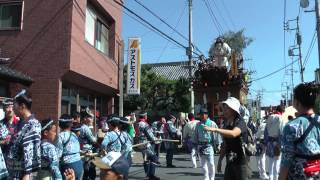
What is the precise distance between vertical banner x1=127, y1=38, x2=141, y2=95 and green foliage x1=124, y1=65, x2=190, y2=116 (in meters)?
8.89

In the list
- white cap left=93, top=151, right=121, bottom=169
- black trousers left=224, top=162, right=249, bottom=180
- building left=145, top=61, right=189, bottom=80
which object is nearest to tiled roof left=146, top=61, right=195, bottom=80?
building left=145, top=61, right=189, bottom=80

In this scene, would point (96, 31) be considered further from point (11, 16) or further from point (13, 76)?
point (13, 76)

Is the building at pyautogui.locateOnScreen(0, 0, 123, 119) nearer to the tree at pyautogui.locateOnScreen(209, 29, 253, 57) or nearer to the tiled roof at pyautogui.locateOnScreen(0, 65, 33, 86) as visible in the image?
the tiled roof at pyautogui.locateOnScreen(0, 65, 33, 86)

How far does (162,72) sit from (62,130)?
33.1 m

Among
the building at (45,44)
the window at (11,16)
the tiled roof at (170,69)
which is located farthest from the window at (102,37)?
the tiled roof at (170,69)

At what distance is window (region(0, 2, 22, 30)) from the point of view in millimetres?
15656

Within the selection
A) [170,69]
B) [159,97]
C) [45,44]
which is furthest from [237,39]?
[45,44]

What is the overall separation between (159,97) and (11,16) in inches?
563

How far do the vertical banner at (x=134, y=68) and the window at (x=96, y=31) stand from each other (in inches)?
60.5

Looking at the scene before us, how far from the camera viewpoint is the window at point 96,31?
706 inches

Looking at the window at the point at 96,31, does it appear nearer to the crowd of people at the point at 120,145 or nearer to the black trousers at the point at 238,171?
the crowd of people at the point at 120,145

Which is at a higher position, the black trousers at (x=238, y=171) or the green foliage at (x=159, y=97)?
the green foliage at (x=159, y=97)

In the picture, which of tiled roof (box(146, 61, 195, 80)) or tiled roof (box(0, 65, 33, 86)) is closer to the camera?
tiled roof (box(0, 65, 33, 86))

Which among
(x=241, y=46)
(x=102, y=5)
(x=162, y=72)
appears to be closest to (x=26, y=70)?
(x=102, y=5)
